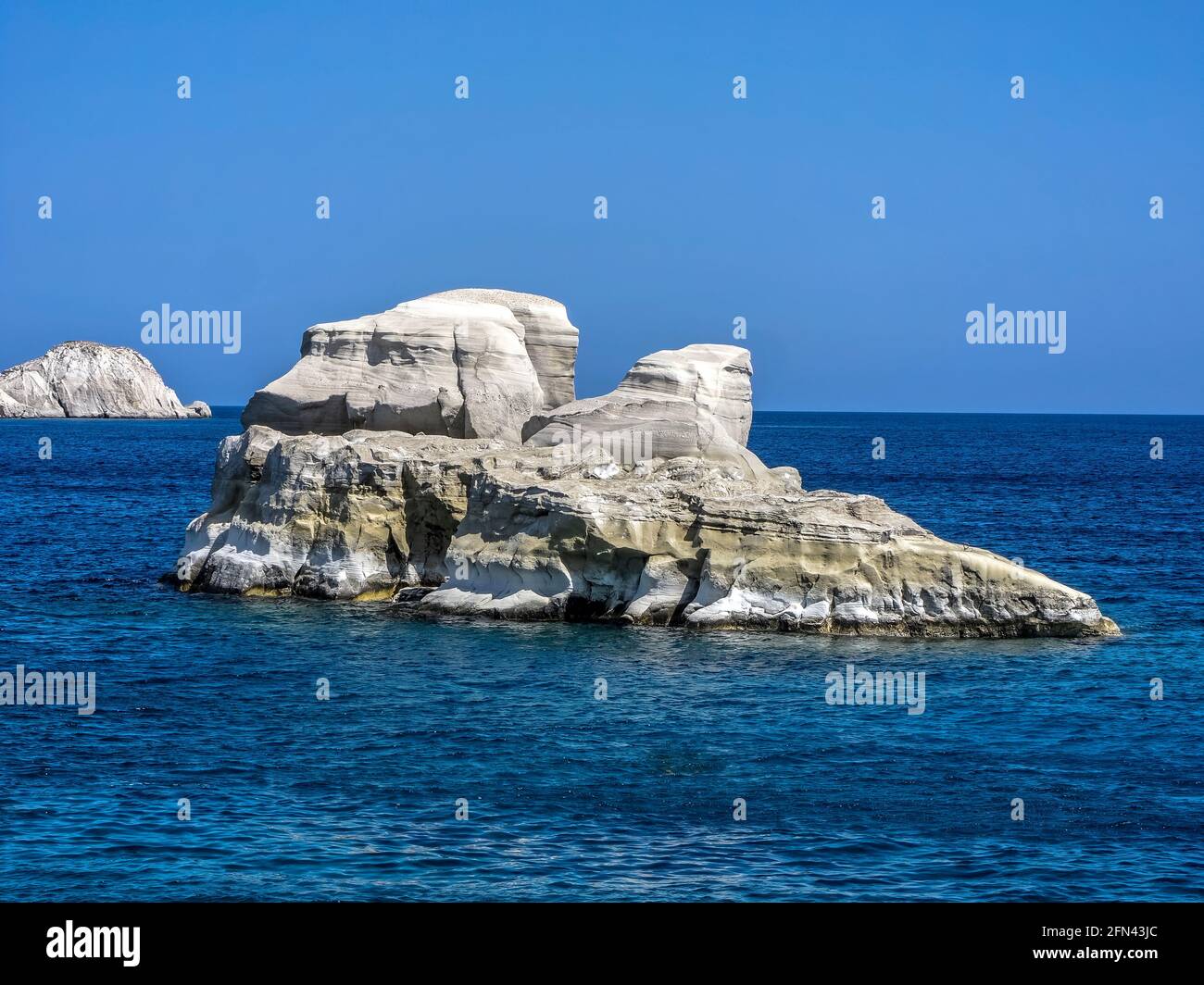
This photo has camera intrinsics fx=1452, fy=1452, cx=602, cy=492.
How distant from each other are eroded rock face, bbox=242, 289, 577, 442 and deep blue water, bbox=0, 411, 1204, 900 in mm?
7243

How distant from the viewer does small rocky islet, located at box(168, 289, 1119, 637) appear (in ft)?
115

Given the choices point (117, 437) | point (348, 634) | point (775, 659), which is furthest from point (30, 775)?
point (117, 437)

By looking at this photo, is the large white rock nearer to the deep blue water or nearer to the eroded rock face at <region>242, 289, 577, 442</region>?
the eroded rock face at <region>242, 289, 577, 442</region>

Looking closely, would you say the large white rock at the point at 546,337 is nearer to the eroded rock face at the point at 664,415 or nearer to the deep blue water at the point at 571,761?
the eroded rock face at the point at 664,415

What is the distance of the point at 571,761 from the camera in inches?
980

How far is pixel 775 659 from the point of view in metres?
32.3

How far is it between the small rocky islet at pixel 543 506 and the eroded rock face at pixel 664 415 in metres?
0.07

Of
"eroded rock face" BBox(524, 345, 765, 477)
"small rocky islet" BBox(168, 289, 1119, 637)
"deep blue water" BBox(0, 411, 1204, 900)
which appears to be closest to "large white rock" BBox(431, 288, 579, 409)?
"small rocky islet" BBox(168, 289, 1119, 637)

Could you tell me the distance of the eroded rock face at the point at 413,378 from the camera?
4456cm

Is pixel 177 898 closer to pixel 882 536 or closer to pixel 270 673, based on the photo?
pixel 270 673

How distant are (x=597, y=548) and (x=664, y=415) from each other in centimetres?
648

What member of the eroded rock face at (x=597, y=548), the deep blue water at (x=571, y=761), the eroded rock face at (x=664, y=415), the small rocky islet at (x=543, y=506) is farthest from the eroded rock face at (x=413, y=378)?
the deep blue water at (x=571, y=761)

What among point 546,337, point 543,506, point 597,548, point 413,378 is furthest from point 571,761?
point 546,337

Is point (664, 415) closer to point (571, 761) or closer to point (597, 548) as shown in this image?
point (597, 548)
